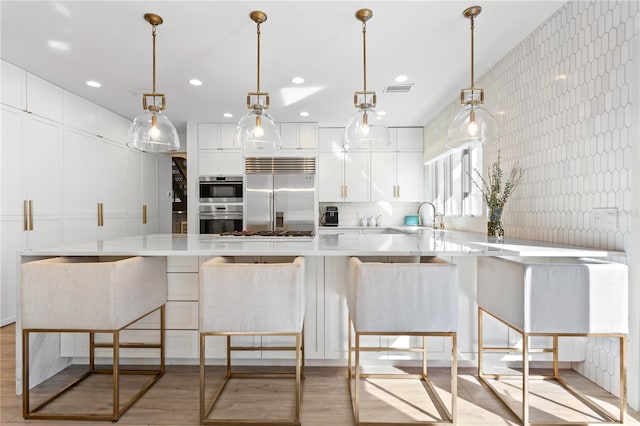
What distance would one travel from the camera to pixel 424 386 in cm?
210

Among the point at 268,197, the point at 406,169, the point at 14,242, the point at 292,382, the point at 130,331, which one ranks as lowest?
the point at 292,382

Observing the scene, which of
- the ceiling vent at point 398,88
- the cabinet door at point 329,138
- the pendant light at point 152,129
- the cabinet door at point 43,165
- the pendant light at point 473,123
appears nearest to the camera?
the pendant light at point 473,123

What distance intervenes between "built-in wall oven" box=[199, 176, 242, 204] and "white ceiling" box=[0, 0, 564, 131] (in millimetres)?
1387

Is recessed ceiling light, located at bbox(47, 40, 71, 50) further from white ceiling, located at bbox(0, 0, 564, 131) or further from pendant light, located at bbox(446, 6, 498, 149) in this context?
pendant light, located at bbox(446, 6, 498, 149)

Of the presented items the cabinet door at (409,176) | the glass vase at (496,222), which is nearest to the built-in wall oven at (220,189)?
the cabinet door at (409,176)

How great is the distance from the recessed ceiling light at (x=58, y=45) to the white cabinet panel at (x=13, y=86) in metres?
0.75

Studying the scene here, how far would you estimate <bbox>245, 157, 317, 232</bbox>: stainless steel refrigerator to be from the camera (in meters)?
5.26

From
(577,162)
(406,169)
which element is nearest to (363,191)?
(406,169)

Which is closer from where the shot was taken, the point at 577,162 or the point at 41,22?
the point at 577,162

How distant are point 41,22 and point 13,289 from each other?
94.5 inches

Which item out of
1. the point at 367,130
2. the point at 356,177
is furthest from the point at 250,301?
the point at 356,177

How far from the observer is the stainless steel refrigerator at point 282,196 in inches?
207

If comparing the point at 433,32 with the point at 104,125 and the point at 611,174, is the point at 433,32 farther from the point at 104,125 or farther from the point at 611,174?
the point at 104,125

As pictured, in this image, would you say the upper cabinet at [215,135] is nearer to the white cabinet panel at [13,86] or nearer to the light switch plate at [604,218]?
the white cabinet panel at [13,86]
